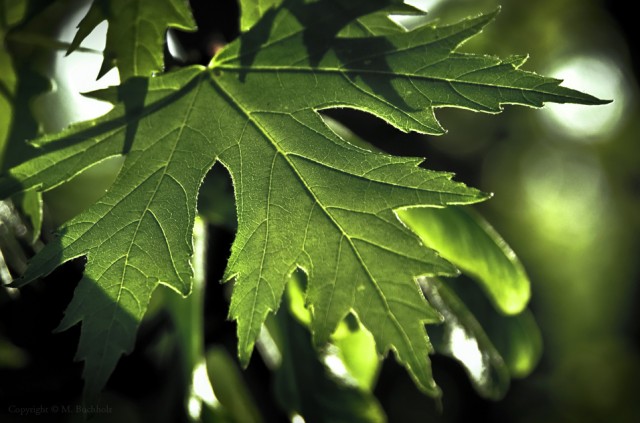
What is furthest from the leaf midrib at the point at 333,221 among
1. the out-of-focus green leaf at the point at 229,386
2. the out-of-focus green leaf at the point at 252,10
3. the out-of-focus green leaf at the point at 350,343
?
the out-of-focus green leaf at the point at 229,386

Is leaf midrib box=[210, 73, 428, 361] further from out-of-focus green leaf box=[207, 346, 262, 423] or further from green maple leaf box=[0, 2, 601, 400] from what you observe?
out-of-focus green leaf box=[207, 346, 262, 423]

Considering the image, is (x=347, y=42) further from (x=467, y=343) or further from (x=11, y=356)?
(x=11, y=356)

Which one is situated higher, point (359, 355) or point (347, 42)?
point (347, 42)

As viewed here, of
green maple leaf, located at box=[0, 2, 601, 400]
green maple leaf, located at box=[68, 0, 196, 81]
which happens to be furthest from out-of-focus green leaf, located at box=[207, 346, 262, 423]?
green maple leaf, located at box=[68, 0, 196, 81]

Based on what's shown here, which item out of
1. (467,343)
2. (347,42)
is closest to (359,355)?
(467,343)

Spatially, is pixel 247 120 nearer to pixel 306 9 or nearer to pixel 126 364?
pixel 306 9

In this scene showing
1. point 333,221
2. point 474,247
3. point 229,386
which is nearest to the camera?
point 333,221
